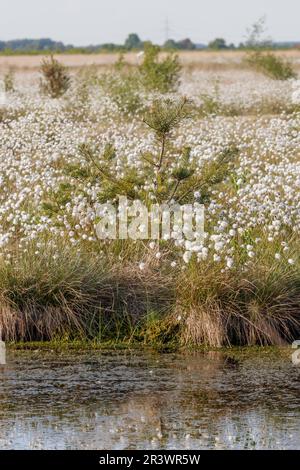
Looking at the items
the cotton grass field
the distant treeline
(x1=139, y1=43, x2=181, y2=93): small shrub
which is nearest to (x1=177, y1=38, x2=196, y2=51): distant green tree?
the distant treeline

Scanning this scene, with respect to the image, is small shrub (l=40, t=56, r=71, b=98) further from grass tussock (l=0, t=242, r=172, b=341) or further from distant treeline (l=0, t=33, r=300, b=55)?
distant treeline (l=0, t=33, r=300, b=55)

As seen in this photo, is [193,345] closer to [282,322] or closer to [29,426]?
[282,322]

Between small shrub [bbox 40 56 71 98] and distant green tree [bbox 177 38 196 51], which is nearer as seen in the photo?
small shrub [bbox 40 56 71 98]

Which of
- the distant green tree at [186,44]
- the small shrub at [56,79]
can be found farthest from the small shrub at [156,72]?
the distant green tree at [186,44]

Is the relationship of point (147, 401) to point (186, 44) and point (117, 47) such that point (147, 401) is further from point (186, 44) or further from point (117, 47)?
point (186, 44)

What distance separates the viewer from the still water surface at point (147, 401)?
7.61m

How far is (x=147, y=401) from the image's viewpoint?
853cm

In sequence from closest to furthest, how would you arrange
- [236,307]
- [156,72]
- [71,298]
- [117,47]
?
[236,307], [71,298], [156,72], [117,47]

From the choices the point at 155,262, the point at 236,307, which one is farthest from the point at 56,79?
the point at 236,307

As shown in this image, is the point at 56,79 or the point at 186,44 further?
the point at 186,44

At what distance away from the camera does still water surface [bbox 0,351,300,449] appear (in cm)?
761

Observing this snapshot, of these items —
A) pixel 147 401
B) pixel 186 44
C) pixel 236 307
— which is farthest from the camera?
pixel 186 44

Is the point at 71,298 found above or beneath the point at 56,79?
beneath

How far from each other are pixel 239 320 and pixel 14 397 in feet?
8.52
